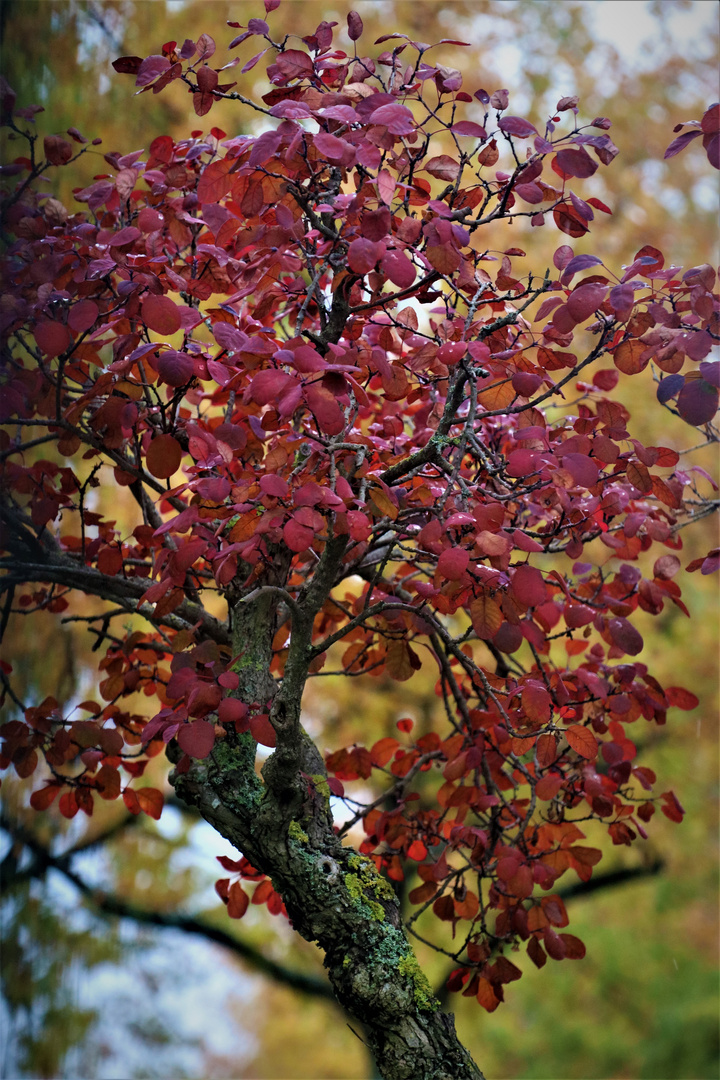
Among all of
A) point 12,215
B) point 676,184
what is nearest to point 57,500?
point 12,215

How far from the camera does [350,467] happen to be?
1342 mm

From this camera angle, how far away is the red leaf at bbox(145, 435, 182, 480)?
118 centimetres

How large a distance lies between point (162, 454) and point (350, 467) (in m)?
0.30

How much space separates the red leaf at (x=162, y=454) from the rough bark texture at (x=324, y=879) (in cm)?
23

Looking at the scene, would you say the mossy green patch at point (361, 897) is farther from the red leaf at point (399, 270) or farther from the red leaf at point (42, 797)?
the red leaf at point (399, 270)

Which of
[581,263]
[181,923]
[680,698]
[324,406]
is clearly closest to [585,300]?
[581,263]

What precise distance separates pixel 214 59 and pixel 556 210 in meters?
3.46

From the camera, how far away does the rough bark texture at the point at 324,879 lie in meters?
1.30

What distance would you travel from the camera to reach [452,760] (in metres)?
1.49

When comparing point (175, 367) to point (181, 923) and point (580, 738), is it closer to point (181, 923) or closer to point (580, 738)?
point (580, 738)

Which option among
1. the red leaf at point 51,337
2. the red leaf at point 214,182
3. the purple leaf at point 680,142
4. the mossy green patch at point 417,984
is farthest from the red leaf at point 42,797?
the purple leaf at point 680,142

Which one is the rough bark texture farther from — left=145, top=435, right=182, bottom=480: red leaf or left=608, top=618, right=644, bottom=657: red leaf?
left=608, top=618, right=644, bottom=657: red leaf

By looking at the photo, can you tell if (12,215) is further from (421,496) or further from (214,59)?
(214,59)

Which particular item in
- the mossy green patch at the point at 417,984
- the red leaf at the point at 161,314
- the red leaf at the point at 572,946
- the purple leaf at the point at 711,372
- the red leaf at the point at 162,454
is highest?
the red leaf at the point at 161,314
